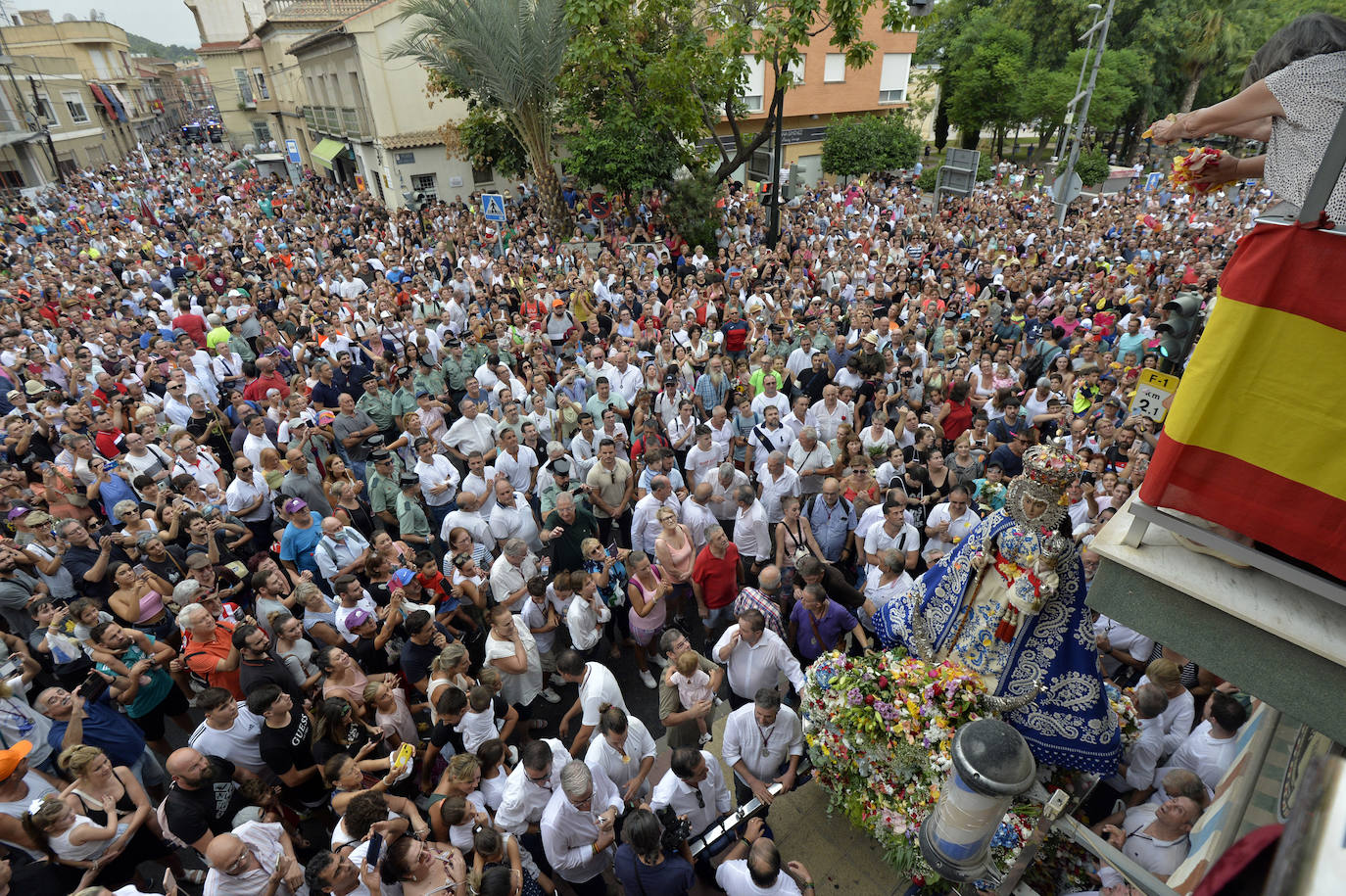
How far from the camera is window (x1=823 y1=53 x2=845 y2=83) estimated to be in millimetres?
34156

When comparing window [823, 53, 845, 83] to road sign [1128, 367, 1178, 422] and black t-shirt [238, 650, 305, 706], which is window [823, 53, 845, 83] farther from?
black t-shirt [238, 650, 305, 706]

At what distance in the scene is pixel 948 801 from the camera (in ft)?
7.89

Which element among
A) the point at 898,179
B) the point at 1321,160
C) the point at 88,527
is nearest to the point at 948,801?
the point at 1321,160

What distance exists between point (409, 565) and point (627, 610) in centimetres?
209

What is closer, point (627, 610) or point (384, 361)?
point (627, 610)

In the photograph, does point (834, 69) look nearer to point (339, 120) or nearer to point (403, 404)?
point (339, 120)

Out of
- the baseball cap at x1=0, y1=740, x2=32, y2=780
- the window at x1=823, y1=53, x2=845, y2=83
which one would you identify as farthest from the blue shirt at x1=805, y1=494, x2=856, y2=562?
the window at x1=823, y1=53, x2=845, y2=83

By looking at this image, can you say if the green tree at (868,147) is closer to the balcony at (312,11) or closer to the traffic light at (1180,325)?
the balcony at (312,11)

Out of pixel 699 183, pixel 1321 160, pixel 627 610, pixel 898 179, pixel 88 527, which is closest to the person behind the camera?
pixel 1321 160

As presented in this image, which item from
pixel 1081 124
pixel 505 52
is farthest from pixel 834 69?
pixel 505 52

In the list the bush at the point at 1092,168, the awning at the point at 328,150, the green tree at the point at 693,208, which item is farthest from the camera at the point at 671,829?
the awning at the point at 328,150

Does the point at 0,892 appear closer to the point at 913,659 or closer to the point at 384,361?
the point at 913,659

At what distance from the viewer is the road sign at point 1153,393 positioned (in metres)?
4.63

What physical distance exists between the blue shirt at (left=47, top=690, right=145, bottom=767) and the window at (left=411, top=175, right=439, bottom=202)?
27.3m
